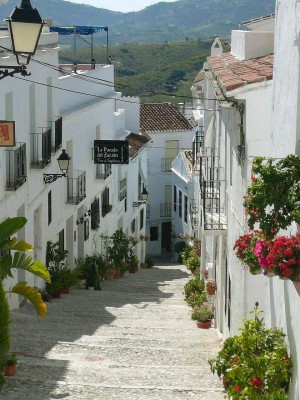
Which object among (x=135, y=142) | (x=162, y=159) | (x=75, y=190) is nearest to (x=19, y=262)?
(x=75, y=190)

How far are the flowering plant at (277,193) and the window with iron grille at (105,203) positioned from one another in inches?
897

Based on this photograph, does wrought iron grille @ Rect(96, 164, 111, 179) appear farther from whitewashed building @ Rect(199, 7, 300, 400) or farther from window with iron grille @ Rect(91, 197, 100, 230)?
whitewashed building @ Rect(199, 7, 300, 400)

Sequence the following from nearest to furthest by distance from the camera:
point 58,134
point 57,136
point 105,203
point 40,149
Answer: point 40,149 < point 57,136 < point 58,134 < point 105,203

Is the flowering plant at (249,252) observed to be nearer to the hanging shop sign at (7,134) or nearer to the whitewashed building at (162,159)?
the hanging shop sign at (7,134)

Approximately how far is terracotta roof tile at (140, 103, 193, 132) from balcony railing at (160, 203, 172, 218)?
17.1 ft

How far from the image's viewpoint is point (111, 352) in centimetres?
1452

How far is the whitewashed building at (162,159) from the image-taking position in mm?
48969

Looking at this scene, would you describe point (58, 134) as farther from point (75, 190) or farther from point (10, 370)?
point (10, 370)

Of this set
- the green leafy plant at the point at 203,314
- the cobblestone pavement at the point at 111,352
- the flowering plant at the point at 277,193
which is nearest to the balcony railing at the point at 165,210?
the cobblestone pavement at the point at 111,352

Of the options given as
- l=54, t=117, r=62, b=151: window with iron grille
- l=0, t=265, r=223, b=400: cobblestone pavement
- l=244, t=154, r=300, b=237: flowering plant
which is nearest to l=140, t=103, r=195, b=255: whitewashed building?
l=54, t=117, r=62, b=151: window with iron grille

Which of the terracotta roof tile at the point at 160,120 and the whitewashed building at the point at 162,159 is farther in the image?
the whitewashed building at the point at 162,159

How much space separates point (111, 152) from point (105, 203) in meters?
3.62

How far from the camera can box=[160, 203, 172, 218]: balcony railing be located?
51.8m

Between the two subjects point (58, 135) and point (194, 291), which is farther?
point (58, 135)
